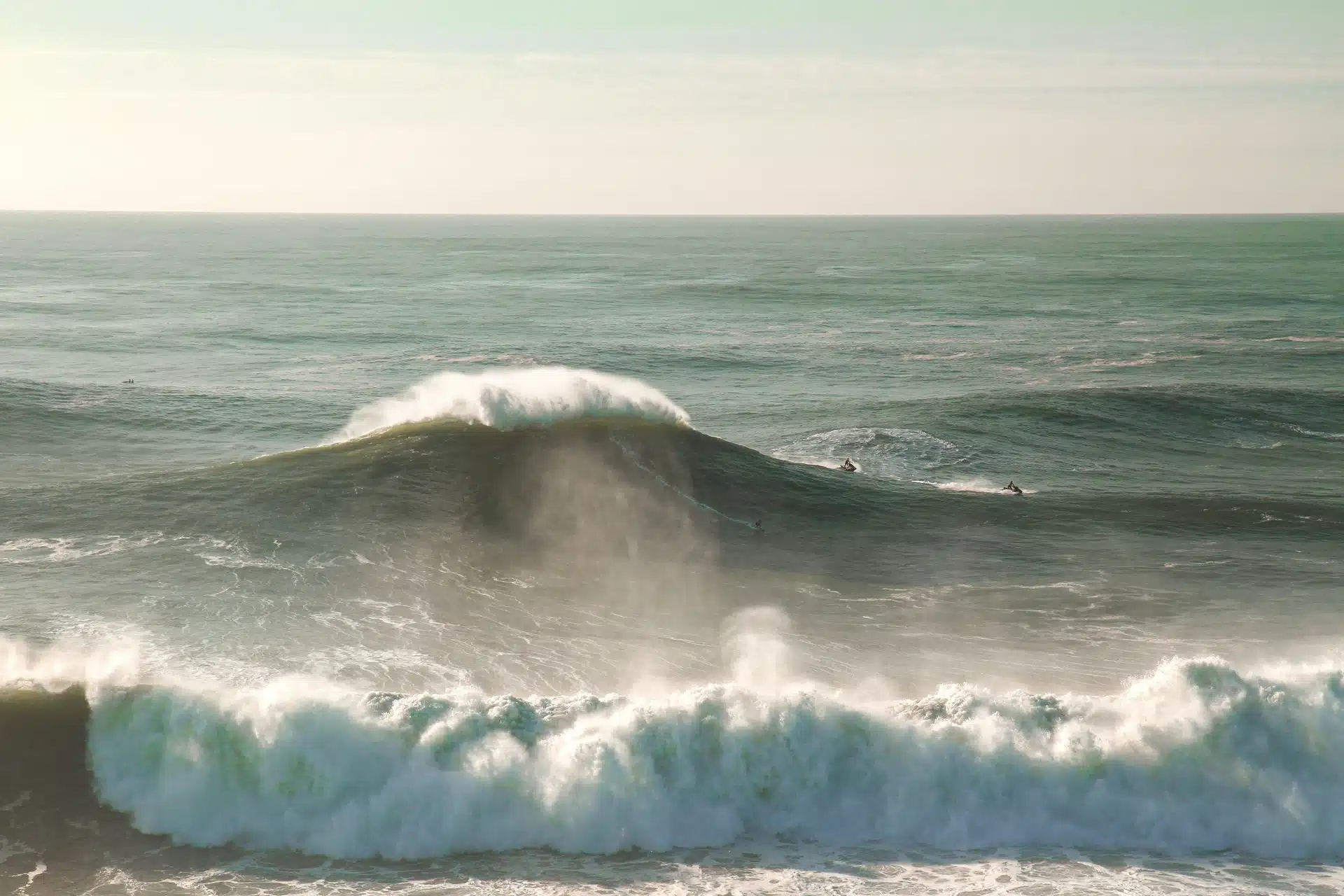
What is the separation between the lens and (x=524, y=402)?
2462cm

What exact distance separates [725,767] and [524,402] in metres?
13.8

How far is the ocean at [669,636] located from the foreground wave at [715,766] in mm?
40

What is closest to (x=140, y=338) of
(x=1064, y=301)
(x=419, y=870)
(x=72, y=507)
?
(x=72, y=507)

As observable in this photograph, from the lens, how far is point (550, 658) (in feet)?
49.4

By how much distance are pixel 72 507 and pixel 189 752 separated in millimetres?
10538

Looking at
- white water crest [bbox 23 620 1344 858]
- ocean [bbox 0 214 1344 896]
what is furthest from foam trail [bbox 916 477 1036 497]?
white water crest [bbox 23 620 1344 858]

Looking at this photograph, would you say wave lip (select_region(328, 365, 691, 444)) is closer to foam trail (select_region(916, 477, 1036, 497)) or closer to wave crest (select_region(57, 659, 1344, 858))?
foam trail (select_region(916, 477, 1036, 497))

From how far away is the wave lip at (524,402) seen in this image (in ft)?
80.0

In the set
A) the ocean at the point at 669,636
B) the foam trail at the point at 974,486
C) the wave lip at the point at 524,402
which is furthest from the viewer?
the wave lip at the point at 524,402

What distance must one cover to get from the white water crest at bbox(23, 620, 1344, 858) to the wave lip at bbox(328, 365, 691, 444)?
1172cm

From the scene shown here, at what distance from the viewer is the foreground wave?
11539 millimetres

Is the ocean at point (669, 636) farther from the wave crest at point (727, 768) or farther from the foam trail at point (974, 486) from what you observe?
the foam trail at point (974, 486)

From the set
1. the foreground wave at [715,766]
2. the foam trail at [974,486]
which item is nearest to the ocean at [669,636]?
the foreground wave at [715,766]

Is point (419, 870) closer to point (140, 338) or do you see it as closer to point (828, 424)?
point (828, 424)
